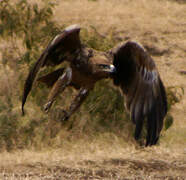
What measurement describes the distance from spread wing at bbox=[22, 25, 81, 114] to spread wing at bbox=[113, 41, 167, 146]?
69cm

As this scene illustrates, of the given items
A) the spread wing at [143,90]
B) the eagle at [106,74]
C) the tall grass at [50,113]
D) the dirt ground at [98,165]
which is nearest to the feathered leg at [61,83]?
the eagle at [106,74]

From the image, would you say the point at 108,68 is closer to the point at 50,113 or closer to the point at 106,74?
the point at 106,74

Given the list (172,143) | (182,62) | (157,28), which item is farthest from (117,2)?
(172,143)

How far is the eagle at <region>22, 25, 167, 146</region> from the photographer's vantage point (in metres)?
6.47

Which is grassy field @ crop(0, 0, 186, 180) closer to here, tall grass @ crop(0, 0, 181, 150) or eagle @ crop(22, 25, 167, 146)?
tall grass @ crop(0, 0, 181, 150)

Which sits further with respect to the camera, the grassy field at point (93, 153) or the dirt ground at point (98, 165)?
the grassy field at point (93, 153)

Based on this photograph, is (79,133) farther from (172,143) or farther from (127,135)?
(172,143)

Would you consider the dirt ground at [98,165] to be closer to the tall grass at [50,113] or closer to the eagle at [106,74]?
the tall grass at [50,113]

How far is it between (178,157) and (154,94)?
304 cm

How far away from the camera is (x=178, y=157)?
9789 millimetres

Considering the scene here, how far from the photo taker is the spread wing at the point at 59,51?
639cm

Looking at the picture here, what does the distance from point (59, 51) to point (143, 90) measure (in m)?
1.32

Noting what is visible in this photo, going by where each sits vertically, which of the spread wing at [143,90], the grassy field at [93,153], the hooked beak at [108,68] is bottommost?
the grassy field at [93,153]

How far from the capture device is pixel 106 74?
651 cm
